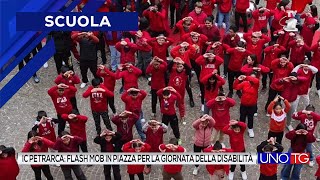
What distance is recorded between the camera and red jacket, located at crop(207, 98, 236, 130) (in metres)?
11.6

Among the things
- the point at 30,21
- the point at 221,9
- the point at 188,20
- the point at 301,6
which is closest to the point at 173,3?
the point at 221,9

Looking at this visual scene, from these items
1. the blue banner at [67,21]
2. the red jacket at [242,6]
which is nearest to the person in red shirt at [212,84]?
the blue banner at [67,21]

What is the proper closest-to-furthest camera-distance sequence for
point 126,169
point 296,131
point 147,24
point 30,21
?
point 30,21 → point 296,131 → point 126,169 → point 147,24

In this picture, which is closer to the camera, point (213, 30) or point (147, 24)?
point (213, 30)

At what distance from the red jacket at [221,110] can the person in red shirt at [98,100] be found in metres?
2.17

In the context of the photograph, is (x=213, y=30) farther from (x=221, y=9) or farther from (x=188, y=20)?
(x=221, y=9)

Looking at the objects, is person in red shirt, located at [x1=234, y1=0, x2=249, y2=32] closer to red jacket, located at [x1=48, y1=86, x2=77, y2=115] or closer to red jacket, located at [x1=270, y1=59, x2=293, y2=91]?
red jacket, located at [x1=270, y1=59, x2=293, y2=91]

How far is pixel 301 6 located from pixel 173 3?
369cm

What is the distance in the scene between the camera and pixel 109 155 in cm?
1094

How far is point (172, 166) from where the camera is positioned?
34.9ft

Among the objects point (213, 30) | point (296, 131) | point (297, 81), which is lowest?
point (296, 131)

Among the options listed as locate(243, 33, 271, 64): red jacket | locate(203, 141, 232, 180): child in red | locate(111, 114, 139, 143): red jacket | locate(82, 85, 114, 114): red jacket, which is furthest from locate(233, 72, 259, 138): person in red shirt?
locate(82, 85, 114, 114): red jacket

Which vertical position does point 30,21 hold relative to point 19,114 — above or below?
above

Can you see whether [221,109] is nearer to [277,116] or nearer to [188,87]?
[277,116]
